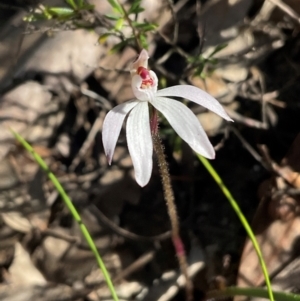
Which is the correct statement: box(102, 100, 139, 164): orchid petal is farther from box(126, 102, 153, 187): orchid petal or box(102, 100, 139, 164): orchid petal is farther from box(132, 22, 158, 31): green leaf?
box(132, 22, 158, 31): green leaf

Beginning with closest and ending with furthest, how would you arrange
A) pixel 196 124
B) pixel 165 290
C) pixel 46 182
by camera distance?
pixel 196 124
pixel 165 290
pixel 46 182

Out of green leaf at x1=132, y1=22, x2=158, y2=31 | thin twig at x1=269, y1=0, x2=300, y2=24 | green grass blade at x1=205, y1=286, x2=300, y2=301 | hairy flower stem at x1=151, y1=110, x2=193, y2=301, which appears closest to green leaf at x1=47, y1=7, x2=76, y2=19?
green leaf at x1=132, y1=22, x2=158, y2=31

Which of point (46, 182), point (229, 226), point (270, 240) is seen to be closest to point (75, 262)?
point (46, 182)

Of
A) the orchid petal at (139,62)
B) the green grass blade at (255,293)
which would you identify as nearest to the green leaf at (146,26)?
the orchid petal at (139,62)

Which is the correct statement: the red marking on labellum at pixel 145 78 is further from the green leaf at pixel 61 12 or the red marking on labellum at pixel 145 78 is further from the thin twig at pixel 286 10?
the thin twig at pixel 286 10

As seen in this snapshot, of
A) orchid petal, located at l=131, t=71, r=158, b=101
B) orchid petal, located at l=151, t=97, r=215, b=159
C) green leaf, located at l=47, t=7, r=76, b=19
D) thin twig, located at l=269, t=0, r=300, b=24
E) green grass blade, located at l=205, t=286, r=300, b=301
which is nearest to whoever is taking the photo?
orchid petal, located at l=151, t=97, r=215, b=159

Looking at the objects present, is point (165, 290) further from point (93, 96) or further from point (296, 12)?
point (296, 12)
